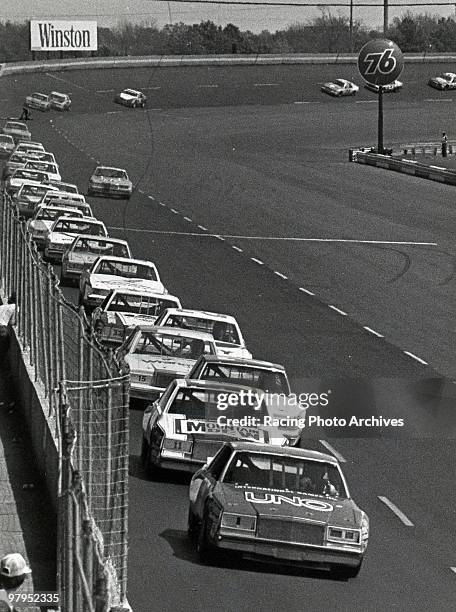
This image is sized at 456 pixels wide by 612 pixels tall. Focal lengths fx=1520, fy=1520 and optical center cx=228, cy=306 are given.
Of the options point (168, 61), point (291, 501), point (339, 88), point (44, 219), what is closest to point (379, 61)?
point (339, 88)

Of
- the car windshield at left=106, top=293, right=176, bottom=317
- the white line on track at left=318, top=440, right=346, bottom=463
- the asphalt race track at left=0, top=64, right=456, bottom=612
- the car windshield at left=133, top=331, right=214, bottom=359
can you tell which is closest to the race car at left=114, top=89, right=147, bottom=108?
the asphalt race track at left=0, top=64, right=456, bottom=612

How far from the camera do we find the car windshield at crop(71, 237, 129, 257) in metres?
33.6

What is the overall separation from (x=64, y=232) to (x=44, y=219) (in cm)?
254

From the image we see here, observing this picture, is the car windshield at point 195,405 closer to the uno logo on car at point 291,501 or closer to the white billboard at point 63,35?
the uno logo on car at point 291,501

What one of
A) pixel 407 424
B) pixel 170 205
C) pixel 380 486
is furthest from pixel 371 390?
pixel 170 205

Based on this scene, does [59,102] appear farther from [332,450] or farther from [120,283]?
[332,450]

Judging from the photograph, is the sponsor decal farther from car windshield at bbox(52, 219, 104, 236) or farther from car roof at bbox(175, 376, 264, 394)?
car windshield at bbox(52, 219, 104, 236)

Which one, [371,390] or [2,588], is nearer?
[2,588]

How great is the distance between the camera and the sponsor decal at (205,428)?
1686 cm

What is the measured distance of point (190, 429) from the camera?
16891 mm

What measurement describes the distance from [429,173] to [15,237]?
46.1 m

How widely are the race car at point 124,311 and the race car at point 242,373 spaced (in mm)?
4776

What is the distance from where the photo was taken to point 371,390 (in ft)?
79.0

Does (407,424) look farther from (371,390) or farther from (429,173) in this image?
(429,173)
